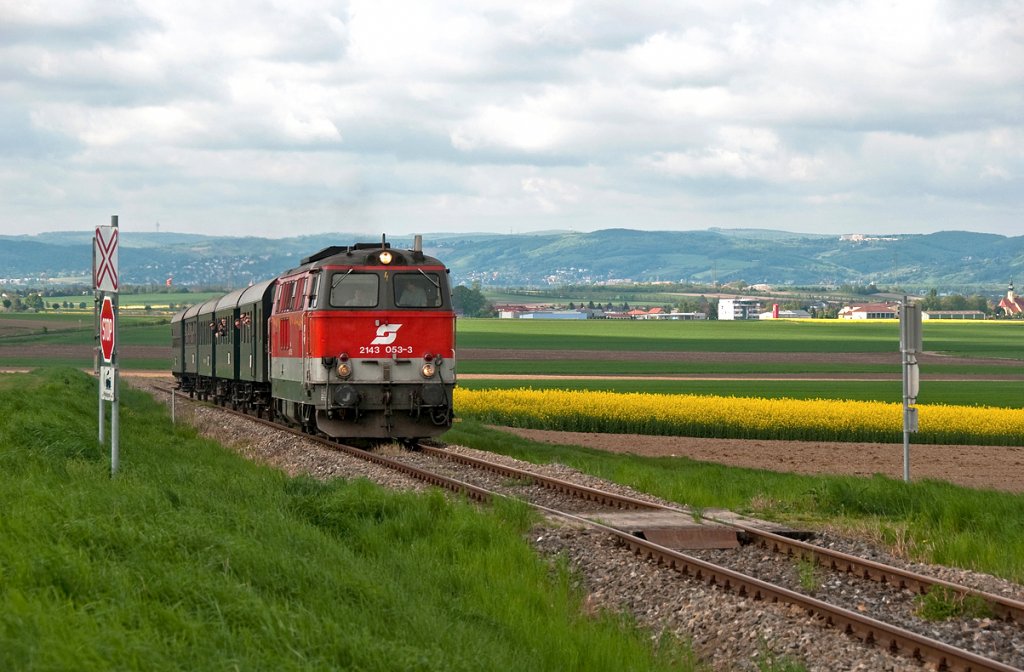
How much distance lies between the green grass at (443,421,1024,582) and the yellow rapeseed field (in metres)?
18.5

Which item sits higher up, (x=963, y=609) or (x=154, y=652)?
(x=154, y=652)

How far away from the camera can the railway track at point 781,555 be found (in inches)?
378

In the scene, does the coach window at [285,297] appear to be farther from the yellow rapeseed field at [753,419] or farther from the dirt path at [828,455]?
the yellow rapeseed field at [753,419]

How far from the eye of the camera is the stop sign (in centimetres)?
1559

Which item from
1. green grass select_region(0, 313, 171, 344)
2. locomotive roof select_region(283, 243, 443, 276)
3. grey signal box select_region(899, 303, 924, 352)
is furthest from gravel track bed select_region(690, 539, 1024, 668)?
green grass select_region(0, 313, 171, 344)

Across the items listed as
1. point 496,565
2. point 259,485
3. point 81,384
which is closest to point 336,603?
point 496,565

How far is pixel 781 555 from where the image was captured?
45.2ft

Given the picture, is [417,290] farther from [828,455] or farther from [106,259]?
[828,455]

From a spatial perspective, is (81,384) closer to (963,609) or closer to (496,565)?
(496,565)

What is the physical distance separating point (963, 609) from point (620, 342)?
11438cm

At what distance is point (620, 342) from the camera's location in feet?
411

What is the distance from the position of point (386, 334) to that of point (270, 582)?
51.6 ft

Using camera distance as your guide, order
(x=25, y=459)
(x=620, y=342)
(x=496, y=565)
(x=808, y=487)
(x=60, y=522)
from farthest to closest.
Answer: (x=620, y=342)
(x=808, y=487)
(x=25, y=459)
(x=496, y=565)
(x=60, y=522)

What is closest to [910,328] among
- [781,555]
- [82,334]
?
[781,555]
